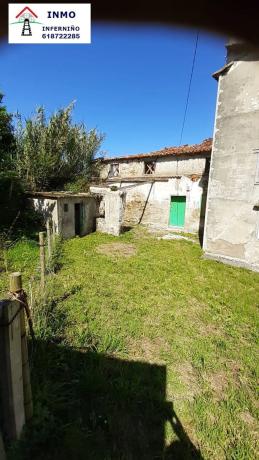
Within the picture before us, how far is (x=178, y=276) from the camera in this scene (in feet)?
24.8

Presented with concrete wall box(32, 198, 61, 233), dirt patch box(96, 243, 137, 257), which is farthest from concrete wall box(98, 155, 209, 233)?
concrete wall box(32, 198, 61, 233)

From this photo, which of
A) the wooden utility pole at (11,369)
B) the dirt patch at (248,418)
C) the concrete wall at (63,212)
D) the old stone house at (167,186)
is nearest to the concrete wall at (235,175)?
the old stone house at (167,186)

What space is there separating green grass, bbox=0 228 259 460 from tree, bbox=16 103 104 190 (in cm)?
1025

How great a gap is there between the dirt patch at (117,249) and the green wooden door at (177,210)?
4.93 m

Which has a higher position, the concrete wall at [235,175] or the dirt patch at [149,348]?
the concrete wall at [235,175]

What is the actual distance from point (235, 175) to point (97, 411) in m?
8.26

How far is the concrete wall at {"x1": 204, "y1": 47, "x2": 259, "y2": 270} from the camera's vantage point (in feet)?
26.9

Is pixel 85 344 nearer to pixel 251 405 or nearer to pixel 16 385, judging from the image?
pixel 16 385

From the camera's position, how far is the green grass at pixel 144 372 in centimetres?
250

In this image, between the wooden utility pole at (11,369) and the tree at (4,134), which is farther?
the tree at (4,134)

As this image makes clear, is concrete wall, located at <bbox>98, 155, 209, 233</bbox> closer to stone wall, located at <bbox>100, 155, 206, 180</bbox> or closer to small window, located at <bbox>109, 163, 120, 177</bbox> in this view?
stone wall, located at <bbox>100, 155, 206, 180</bbox>

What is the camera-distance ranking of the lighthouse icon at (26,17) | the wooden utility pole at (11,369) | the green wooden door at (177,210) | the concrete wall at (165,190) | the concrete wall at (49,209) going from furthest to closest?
the green wooden door at (177,210) → the concrete wall at (165,190) → the concrete wall at (49,209) → the wooden utility pole at (11,369) → the lighthouse icon at (26,17)

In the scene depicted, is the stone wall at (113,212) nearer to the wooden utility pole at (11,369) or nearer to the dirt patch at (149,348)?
the dirt patch at (149,348)

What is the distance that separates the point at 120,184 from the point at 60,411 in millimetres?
15492
